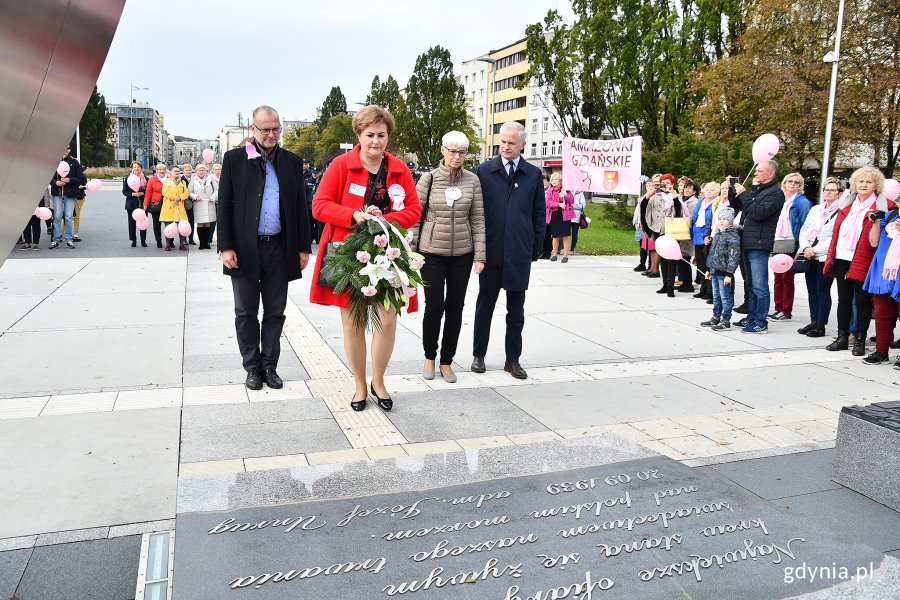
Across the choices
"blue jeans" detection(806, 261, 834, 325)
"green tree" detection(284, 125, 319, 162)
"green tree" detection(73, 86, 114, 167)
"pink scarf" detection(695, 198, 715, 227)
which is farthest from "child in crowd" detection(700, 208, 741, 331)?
"green tree" detection(284, 125, 319, 162)

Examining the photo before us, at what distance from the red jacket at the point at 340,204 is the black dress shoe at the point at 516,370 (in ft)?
6.01

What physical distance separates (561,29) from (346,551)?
35.6 metres

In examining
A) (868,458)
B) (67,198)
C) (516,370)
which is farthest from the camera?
(67,198)

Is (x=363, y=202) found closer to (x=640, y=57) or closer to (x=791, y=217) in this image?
(x=791, y=217)

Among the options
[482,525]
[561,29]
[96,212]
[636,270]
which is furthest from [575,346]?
[561,29]

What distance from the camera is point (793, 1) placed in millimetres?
27125

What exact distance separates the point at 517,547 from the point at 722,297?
7038 millimetres

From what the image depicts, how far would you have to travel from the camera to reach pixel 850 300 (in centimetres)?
823

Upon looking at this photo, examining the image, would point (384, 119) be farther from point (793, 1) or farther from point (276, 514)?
point (793, 1)

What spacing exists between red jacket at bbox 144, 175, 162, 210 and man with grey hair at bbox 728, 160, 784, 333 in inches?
478

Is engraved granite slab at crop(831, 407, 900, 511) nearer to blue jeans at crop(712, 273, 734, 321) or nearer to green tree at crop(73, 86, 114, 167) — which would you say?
blue jeans at crop(712, 273, 734, 321)

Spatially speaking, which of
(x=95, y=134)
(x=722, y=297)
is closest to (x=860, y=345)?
(x=722, y=297)

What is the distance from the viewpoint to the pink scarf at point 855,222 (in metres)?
8.05
